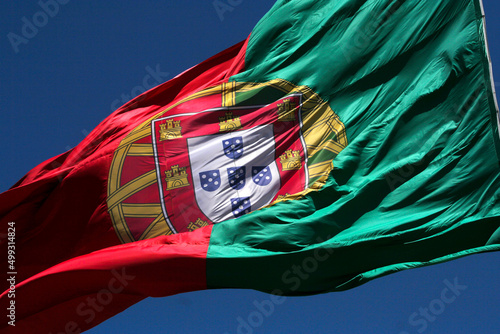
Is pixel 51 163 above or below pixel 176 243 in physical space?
above

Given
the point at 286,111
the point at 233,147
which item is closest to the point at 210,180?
the point at 233,147

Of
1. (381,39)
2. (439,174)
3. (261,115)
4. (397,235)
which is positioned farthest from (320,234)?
(381,39)

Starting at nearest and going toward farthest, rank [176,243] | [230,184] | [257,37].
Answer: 1. [176,243]
2. [230,184]
3. [257,37]

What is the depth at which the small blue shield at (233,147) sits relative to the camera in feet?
41.8

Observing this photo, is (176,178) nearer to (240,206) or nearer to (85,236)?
(240,206)

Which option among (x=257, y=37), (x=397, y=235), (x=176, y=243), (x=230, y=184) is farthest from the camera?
(x=257, y=37)

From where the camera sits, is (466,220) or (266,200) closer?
(466,220)

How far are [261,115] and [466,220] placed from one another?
3816 mm

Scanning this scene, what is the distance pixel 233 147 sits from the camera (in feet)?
42.1

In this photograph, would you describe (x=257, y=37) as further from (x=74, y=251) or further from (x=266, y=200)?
(x=74, y=251)

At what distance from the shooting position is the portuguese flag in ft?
36.2

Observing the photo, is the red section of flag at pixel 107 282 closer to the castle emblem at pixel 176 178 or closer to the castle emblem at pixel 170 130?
the castle emblem at pixel 176 178

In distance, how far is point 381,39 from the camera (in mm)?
12648

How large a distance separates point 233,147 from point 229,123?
470 mm
